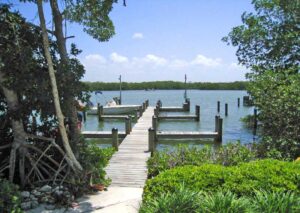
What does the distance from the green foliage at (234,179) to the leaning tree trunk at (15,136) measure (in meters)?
2.95

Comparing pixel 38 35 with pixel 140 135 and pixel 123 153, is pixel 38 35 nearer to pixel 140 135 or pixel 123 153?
pixel 123 153

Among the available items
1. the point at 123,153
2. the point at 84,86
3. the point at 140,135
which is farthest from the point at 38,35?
the point at 140,135

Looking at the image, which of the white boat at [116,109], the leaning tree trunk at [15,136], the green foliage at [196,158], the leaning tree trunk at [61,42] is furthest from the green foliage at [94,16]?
the white boat at [116,109]

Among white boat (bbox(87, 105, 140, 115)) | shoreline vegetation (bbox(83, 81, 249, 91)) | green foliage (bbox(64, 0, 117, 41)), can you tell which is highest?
green foliage (bbox(64, 0, 117, 41))

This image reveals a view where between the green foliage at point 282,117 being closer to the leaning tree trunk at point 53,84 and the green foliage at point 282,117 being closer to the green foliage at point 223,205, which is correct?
the green foliage at point 223,205

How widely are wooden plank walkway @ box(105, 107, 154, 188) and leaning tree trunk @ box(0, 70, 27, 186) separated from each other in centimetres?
238

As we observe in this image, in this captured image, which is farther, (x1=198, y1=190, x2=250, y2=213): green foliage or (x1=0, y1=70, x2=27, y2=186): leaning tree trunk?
(x1=0, y1=70, x2=27, y2=186): leaning tree trunk

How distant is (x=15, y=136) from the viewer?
794 cm

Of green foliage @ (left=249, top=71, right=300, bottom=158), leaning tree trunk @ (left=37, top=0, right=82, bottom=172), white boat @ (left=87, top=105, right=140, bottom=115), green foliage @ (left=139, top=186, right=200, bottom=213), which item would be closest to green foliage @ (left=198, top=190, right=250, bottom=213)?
green foliage @ (left=139, top=186, right=200, bottom=213)

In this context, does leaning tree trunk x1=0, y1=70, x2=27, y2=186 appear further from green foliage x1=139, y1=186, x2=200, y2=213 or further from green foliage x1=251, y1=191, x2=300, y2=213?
green foliage x1=251, y1=191, x2=300, y2=213

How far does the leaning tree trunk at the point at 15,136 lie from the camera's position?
759cm

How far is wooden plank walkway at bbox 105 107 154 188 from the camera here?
30.8ft

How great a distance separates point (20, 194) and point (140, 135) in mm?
10686

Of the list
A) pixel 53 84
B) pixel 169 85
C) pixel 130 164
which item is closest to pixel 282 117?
pixel 130 164
